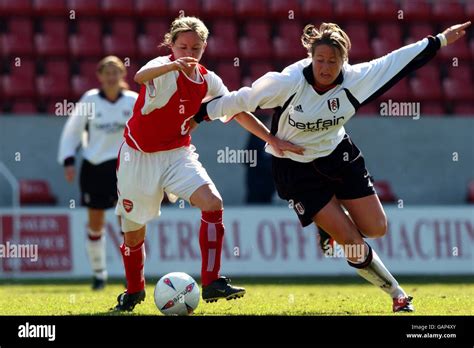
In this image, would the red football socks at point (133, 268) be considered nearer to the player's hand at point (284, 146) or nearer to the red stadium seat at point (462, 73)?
the player's hand at point (284, 146)

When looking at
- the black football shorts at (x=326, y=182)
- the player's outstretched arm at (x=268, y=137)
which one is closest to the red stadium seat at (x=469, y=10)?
the black football shorts at (x=326, y=182)

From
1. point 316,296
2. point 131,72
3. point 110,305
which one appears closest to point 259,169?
point 131,72

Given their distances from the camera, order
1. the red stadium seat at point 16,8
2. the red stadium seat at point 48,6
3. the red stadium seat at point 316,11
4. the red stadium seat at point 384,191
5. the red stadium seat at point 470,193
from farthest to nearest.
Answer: the red stadium seat at point 316,11 < the red stadium seat at point 48,6 < the red stadium seat at point 16,8 < the red stadium seat at point 470,193 < the red stadium seat at point 384,191

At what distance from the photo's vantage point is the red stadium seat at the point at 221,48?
17400mm

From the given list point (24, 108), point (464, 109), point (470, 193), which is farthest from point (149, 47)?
point (470, 193)

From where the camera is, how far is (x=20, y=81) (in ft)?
55.5

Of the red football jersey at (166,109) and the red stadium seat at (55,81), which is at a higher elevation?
the red stadium seat at (55,81)

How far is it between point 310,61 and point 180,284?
1.92m

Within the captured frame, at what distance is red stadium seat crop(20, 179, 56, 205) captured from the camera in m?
15.5

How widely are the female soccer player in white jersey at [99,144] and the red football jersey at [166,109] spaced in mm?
3799

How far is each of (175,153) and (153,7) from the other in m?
9.59

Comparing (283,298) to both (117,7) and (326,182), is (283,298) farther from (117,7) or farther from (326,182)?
(117,7)

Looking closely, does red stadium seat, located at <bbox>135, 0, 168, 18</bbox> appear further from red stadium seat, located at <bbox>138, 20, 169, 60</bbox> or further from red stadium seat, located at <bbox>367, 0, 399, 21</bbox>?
red stadium seat, located at <bbox>367, 0, 399, 21</bbox>

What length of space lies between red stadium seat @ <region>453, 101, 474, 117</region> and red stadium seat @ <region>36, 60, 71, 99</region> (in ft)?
20.0
